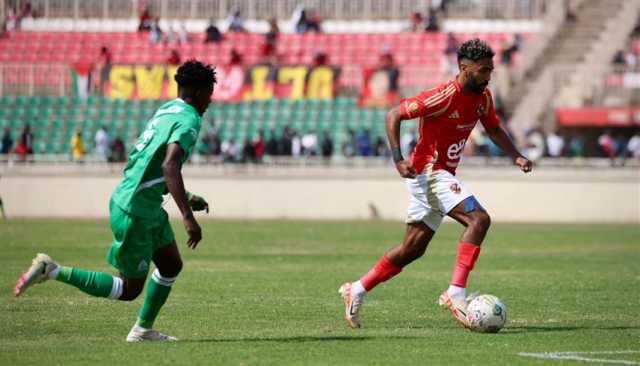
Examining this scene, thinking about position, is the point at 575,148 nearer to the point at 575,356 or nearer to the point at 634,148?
the point at 634,148

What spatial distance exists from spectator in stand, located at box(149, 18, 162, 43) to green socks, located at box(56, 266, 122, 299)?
1536 inches

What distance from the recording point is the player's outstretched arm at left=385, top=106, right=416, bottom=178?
40.8ft

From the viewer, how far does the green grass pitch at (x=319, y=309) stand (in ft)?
35.7

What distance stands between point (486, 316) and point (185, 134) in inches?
129

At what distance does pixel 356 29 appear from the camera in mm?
50312

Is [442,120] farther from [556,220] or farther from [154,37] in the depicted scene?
[154,37]

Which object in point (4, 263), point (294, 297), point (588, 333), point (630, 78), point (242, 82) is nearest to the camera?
point (588, 333)

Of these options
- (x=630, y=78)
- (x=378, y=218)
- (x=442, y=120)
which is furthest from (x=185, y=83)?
(x=630, y=78)

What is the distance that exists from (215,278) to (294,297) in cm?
293

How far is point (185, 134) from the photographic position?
1078 centimetres

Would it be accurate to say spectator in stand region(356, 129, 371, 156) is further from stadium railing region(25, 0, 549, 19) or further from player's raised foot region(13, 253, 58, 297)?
player's raised foot region(13, 253, 58, 297)

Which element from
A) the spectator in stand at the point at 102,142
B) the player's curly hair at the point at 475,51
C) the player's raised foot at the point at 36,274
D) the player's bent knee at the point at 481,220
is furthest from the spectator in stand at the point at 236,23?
the player's raised foot at the point at 36,274

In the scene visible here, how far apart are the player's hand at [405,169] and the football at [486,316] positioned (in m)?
1.26

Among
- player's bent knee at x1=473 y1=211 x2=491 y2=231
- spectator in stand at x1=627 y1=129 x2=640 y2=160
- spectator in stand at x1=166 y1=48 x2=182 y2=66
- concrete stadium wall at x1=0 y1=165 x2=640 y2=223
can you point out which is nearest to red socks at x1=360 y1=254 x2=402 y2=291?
player's bent knee at x1=473 y1=211 x2=491 y2=231
